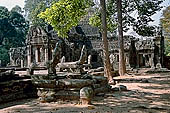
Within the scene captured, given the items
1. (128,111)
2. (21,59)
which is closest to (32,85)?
(128,111)

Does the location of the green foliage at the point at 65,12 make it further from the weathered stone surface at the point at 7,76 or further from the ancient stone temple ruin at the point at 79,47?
the ancient stone temple ruin at the point at 79,47

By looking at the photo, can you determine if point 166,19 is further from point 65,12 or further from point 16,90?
point 16,90

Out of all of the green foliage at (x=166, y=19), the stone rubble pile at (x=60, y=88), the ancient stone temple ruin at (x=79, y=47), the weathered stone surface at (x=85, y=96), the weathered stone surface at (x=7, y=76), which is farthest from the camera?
the green foliage at (x=166, y=19)

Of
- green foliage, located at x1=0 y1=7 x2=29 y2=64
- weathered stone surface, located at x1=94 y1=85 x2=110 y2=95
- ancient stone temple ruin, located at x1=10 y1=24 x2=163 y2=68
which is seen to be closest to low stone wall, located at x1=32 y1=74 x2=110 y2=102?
weathered stone surface, located at x1=94 y1=85 x2=110 y2=95

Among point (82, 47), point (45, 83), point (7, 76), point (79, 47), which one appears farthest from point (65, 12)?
point (79, 47)

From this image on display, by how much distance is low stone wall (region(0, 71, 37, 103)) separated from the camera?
25.7 feet

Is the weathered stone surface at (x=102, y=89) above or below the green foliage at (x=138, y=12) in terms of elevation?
below

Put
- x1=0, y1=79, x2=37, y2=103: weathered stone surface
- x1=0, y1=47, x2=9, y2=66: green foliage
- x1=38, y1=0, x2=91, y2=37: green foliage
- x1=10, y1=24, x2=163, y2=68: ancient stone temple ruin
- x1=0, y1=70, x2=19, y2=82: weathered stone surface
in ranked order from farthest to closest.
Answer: x1=0, y1=47, x2=9, y2=66: green foliage, x1=10, y1=24, x2=163, y2=68: ancient stone temple ruin, x1=38, y1=0, x2=91, y2=37: green foliage, x1=0, y1=70, x2=19, y2=82: weathered stone surface, x1=0, y1=79, x2=37, y2=103: weathered stone surface

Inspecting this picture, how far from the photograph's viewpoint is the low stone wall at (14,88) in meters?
7.82

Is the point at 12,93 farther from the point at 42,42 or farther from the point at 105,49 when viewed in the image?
the point at 42,42

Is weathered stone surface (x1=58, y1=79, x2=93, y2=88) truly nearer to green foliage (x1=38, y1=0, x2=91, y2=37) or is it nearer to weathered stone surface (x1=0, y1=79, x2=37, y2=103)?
weathered stone surface (x1=0, y1=79, x2=37, y2=103)

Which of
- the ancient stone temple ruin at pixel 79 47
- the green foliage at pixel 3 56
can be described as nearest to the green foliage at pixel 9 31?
the green foliage at pixel 3 56

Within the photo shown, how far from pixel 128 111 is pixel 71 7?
10.3 m

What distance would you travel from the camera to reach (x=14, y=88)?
26.8 feet
